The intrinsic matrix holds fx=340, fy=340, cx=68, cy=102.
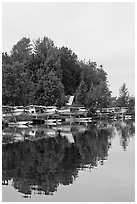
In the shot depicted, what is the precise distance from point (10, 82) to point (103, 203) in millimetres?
32043

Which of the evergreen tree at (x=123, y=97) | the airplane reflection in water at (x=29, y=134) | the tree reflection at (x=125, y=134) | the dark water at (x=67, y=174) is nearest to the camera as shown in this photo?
the dark water at (x=67, y=174)

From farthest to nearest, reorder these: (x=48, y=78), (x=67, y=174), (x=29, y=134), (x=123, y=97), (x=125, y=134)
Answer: (x=123, y=97) < (x=48, y=78) < (x=125, y=134) < (x=29, y=134) < (x=67, y=174)

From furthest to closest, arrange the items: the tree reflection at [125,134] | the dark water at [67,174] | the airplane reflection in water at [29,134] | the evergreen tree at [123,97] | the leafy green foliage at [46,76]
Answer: the evergreen tree at [123,97] < the leafy green foliage at [46,76] < the airplane reflection in water at [29,134] < the tree reflection at [125,134] < the dark water at [67,174]

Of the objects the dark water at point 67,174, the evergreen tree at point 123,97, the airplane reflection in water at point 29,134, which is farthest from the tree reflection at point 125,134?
the evergreen tree at point 123,97

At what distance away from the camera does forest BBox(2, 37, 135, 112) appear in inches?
1545

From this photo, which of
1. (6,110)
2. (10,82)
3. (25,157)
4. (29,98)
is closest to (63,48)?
(29,98)

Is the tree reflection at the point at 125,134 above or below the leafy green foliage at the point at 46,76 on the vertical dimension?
below

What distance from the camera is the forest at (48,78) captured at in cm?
3924

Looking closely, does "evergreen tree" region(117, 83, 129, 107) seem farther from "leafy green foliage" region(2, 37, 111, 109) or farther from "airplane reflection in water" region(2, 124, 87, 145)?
"airplane reflection in water" region(2, 124, 87, 145)

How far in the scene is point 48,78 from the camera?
47031mm

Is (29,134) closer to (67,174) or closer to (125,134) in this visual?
(125,134)

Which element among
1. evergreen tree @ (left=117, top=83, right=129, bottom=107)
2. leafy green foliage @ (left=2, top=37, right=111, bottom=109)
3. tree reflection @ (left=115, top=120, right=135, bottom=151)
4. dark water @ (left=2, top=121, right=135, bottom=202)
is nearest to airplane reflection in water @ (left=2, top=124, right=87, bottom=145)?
tree reflection @ (left=115, top=120, right=135, bottom=151)

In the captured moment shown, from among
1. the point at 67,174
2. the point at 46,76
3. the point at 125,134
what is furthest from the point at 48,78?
the point at 67,174

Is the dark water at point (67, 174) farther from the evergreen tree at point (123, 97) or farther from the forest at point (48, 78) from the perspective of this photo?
the evergreen tree at point (123, 97)
